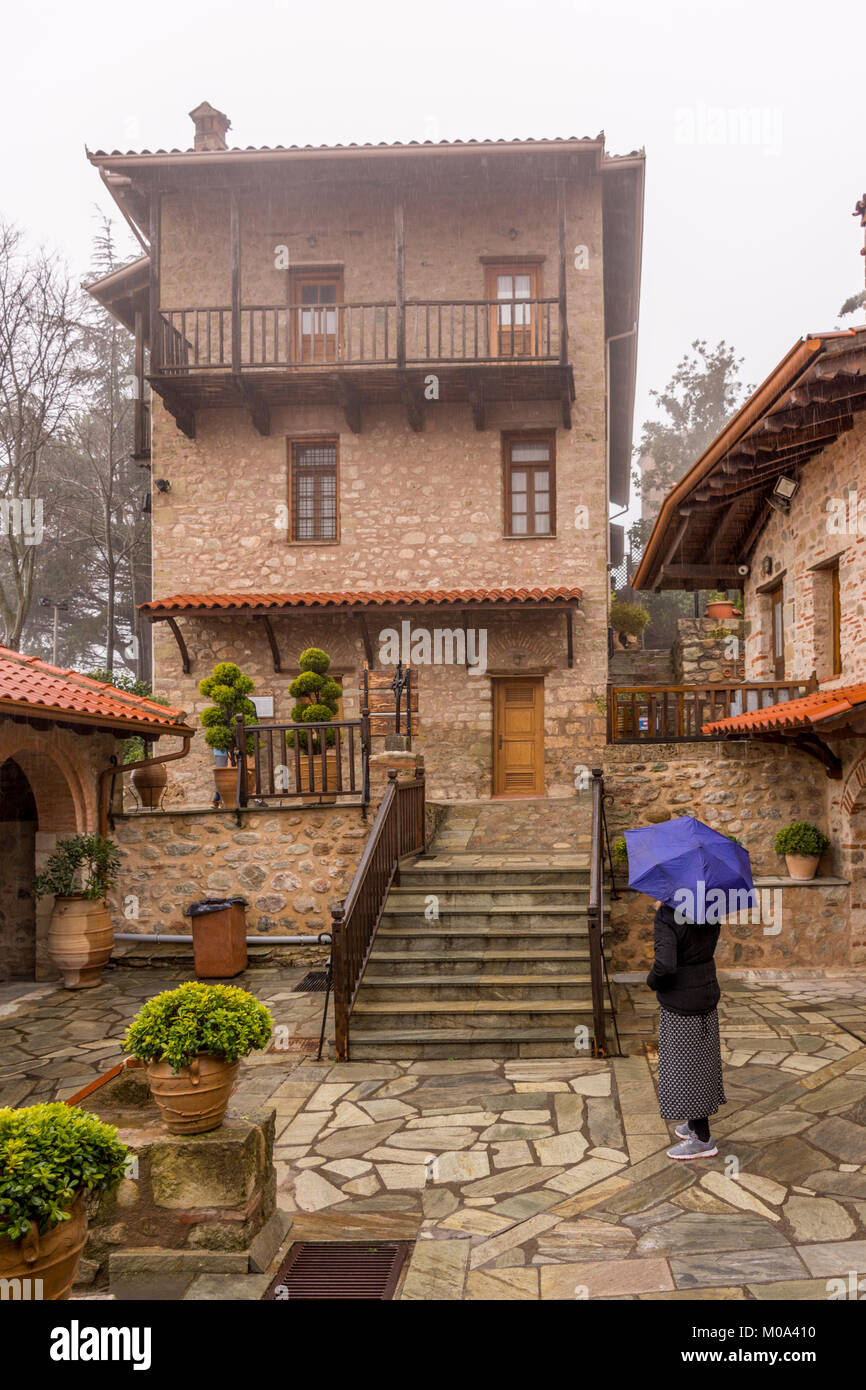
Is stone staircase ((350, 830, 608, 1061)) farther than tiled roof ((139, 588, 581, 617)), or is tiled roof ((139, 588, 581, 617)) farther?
tiled roof ((139, 588, 581, 617))

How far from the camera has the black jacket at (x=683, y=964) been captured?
16.1ft

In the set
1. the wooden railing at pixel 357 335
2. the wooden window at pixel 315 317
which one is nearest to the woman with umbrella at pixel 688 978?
the wooden railing at pixel 357 335

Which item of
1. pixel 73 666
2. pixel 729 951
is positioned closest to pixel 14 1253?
pixel 729 951

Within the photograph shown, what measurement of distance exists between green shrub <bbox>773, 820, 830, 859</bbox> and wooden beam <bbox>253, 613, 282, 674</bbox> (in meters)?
8.04

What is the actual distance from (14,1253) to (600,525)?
13196 millimetres

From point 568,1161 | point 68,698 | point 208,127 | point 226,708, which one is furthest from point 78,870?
point 208,127

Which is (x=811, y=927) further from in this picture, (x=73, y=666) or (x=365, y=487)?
(x=73, y=666)

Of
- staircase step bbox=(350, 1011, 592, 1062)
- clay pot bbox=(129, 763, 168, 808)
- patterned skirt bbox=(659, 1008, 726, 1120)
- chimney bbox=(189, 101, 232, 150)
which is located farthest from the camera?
chimney bbox=(189, 101, 232, 150)

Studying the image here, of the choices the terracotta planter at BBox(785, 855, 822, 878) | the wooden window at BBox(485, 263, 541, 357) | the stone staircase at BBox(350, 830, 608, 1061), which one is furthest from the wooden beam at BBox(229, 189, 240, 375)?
the terracotta planter at BBox(785, 855, 822, 878)

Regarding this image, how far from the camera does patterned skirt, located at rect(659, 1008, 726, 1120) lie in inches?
193

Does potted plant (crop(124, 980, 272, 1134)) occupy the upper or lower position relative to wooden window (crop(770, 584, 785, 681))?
lower

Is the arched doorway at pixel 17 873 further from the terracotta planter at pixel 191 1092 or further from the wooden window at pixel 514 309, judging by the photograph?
the wooden window at pixel 514 309

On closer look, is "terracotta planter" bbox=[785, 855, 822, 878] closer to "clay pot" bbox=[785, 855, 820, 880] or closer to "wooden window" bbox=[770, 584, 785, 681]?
"clay pot" bbox=[785, 855, 820, 880]

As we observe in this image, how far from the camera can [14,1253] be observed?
2756mm
